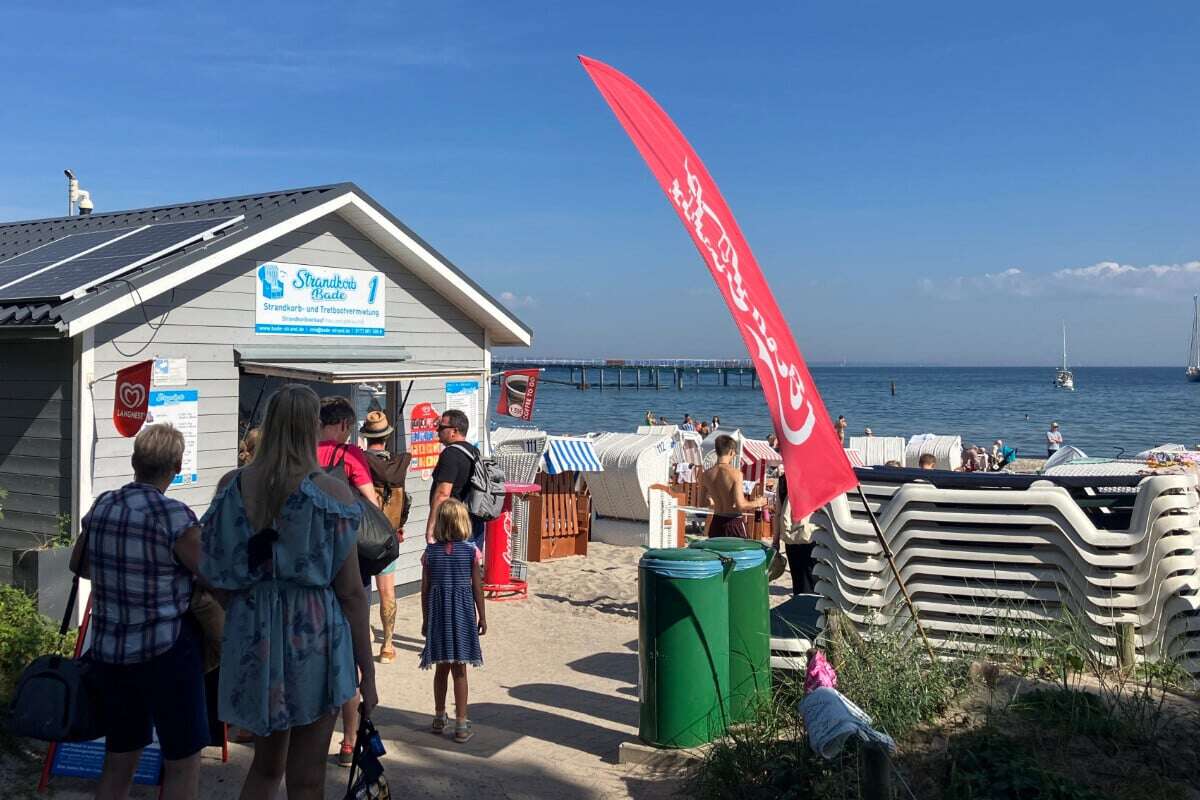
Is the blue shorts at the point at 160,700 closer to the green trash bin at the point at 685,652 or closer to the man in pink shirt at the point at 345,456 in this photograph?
the man in pink shirt at the point at 345,456

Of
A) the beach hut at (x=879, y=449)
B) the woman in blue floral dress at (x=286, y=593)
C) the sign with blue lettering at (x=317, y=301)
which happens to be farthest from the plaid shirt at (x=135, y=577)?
the beach hut at (x=879, y=449)

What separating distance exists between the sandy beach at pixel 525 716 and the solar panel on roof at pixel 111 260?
11.7ft

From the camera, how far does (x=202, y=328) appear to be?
8250mm

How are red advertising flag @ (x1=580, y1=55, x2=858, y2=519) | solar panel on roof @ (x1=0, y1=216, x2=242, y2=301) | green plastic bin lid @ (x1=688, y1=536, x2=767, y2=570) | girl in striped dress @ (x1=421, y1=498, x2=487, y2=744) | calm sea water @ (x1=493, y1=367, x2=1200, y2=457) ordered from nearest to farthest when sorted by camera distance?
red advertising flag @ (x1=580, y1=55, x2=858, y2=519) → green plastic bin lid @ (x1=688, y1=536, x2=767, y2=570) → girl in striped dress @ (x1=421, y1=498, x2=487, y2=744) → solar panel on roof @ (x1=0, y1=216, x2=242, y2=301) → calm sea water @ (x1=493, y1=367, x2=1200, y2=457)

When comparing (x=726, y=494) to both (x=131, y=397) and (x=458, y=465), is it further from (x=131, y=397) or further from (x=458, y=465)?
(x=131, y=397)

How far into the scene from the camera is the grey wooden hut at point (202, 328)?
24.0 feet

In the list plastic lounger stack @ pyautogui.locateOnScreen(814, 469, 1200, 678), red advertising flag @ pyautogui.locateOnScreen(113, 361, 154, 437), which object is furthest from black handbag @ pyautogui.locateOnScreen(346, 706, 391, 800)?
red advertising flag @ pyautogui.locateOnScreen(113, 361, 154, 437)

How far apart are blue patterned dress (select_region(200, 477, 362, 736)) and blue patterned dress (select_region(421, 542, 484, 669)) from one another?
264 centimetres

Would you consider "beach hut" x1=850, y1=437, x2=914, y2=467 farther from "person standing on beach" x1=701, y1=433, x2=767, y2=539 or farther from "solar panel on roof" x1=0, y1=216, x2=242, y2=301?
"solar panel on roof" x1=0, y1=216, x2=242, y2=301

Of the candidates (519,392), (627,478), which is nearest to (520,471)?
(519,392)

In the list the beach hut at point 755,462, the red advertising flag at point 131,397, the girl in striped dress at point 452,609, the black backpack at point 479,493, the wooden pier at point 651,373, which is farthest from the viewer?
the wooden pier at point 651,373

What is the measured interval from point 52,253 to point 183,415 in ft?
7.03

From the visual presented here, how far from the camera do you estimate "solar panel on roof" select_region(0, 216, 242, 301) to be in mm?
7314

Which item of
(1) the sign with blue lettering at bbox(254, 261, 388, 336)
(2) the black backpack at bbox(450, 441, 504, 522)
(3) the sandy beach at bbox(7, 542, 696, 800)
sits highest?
(1) the sign with blue lettering at bbox(254, 261, 388, 336)
